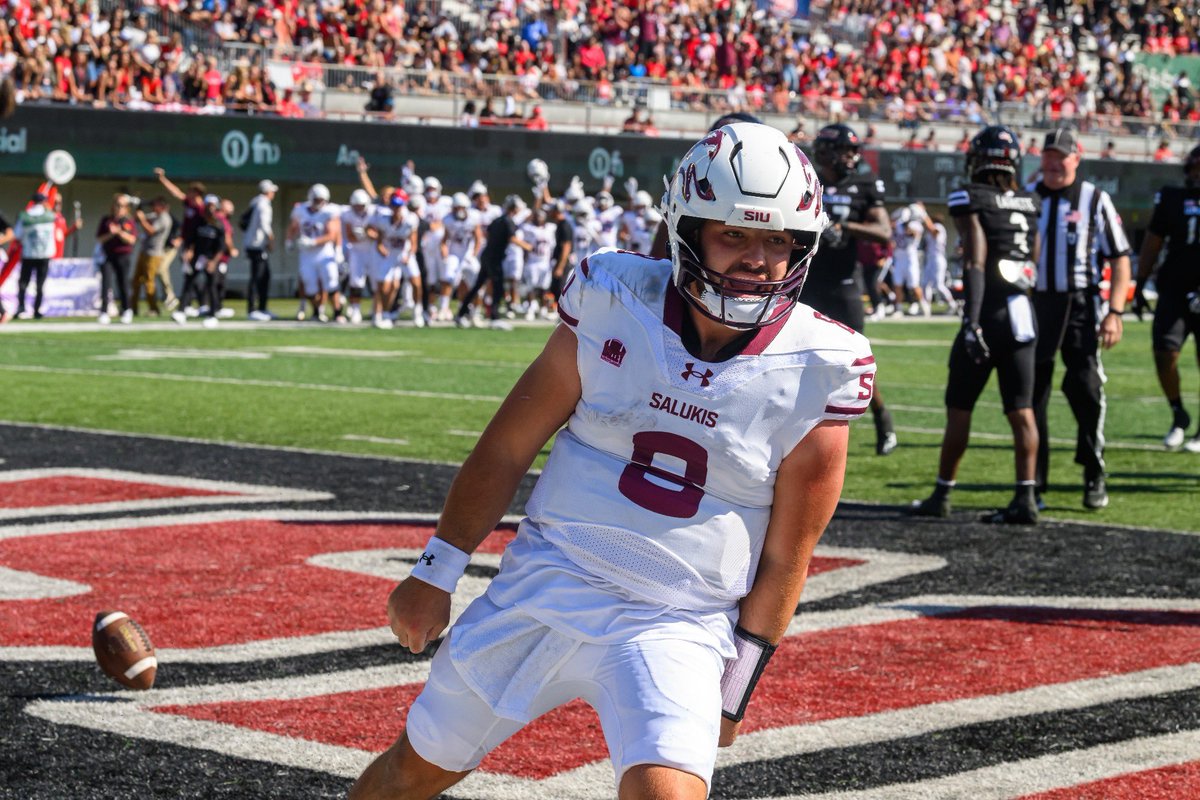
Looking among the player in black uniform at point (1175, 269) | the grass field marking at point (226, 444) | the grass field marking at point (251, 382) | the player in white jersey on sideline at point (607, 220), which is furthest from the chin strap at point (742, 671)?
the player in white jersey on sideline at point (607, 220)

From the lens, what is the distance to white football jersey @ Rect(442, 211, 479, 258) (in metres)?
25.5

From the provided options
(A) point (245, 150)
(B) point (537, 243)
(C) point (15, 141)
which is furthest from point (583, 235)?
(C) point (15, 141)

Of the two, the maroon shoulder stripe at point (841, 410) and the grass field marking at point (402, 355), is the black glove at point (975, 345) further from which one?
the grass field marking at point (402, 355)

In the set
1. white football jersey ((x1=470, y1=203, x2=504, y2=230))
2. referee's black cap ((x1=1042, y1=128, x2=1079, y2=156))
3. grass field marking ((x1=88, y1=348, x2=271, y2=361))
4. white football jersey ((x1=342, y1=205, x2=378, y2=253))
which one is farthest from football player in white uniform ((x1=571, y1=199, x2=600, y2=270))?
referee's black cap ((x1=1042, y1=128, x2=1079, y2=156))

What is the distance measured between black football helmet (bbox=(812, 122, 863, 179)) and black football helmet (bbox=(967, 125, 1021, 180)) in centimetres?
70

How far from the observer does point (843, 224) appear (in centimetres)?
891

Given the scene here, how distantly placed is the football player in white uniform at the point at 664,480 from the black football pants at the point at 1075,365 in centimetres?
584

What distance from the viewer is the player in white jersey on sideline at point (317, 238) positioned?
74.1ft

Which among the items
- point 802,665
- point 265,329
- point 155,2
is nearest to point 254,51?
point 155,2

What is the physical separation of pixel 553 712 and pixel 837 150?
4740 mm

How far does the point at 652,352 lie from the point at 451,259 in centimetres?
2247

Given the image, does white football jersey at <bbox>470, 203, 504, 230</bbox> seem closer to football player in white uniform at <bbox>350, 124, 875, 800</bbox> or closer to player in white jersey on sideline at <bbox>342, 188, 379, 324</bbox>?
player in white jersey on sideline at <bbox>342, 188, 379, 324</bbox>

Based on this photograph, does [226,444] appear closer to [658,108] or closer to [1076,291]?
[1076,291]

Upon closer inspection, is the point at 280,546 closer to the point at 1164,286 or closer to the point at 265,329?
the point at 1164,286
